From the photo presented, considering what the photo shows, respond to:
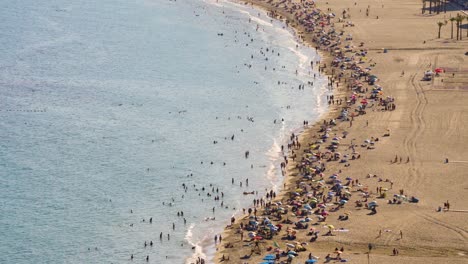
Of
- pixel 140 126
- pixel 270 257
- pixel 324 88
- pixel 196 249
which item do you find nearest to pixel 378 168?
pixel 270 257

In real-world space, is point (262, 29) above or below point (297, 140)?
above

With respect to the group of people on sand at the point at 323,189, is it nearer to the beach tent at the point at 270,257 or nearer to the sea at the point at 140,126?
the beach tent at the point at 270,257

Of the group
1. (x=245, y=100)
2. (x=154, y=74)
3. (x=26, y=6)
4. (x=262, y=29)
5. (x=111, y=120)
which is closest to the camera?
(x=111, y=120)

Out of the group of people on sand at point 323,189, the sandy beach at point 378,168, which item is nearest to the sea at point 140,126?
the group of people on sand at point 323,189

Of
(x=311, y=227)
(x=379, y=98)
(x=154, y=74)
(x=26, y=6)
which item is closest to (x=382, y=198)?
(x=311, y=227)

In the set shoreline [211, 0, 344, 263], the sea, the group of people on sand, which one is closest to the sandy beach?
the group of people on sand

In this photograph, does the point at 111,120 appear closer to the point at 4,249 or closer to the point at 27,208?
the point at 27,208
